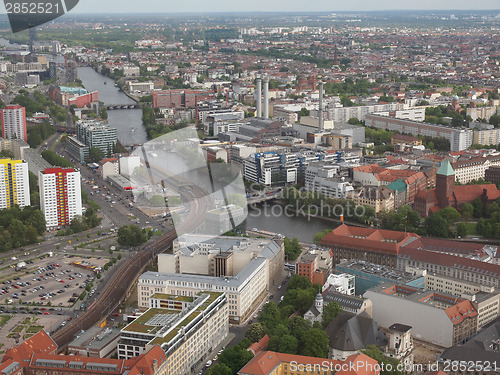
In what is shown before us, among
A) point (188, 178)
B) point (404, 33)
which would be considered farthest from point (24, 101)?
point (404, 33)

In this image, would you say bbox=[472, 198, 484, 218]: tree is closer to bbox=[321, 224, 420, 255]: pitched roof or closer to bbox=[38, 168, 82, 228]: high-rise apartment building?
bbox=[321, 224, 420, 255]: pitched roof

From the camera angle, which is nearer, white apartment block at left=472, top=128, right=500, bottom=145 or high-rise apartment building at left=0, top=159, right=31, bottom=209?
high-rise apartment building at left=0, top=159, right=31, bottom=209

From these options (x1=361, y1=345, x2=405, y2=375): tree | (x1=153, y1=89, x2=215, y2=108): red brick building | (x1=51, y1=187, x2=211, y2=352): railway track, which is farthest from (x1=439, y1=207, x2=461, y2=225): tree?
(x1=153, y1=89, x2=215, y2=108): red brick building

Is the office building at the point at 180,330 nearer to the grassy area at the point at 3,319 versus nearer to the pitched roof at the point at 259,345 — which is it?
the pitched roof at the point at 259,345

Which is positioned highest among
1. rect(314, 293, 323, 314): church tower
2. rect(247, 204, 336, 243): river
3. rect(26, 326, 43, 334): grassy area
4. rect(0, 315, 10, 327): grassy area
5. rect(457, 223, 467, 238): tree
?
rect(314, 293, 323, 314): church tower

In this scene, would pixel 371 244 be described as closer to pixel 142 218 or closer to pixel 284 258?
pixel 284 258

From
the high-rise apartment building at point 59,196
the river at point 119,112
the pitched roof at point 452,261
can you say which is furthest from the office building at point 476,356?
the river at point 119,112

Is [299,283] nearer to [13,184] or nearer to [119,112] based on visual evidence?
[13,184]
